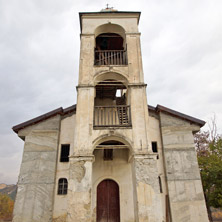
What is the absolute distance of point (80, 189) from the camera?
8375mm

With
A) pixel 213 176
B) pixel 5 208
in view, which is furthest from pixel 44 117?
pixel 5 208

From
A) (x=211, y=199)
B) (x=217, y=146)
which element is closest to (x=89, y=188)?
(x=211, y=199)

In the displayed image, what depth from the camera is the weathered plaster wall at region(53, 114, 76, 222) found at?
10.4 m

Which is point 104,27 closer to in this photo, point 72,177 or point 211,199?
point 72,177

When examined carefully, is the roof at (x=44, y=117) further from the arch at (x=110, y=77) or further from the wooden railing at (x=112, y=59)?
the wooden railing at (x=112, y=59)

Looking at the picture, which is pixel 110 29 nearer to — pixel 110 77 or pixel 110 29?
pixel 110 29

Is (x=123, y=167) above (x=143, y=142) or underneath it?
underneath

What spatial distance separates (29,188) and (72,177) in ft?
12.4

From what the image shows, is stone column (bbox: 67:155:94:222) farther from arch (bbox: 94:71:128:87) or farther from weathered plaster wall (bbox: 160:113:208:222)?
weathered plaster wall (bbox: 160:113:208:222)

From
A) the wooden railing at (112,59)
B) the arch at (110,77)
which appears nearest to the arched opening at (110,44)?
the wooden railing at (112,59)

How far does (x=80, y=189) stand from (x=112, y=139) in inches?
115

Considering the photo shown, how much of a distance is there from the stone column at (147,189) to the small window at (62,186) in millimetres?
4623

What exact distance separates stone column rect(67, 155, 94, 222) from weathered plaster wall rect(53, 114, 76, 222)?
9.05ft

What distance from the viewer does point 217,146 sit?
14.9m
